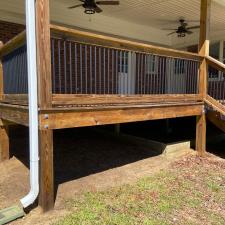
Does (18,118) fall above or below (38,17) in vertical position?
below

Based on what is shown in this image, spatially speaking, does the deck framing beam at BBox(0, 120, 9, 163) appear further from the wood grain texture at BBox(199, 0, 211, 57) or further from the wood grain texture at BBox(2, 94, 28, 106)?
the wood grain texture at BBox(199, 0, 211, 57)

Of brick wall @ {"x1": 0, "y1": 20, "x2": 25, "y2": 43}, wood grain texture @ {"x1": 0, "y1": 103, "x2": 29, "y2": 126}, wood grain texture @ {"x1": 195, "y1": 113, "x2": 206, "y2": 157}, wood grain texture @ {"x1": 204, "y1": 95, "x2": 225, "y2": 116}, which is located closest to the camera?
wood grain texture @ {"x1": 0, "y1": 103, "x2": 29, "y2": 126}

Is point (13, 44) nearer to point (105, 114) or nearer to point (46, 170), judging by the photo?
point (105, 114)

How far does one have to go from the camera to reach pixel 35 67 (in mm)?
3650

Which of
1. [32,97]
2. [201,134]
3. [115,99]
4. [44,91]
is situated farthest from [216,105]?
[32,97]

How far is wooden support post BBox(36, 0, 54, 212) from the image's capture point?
3.63m

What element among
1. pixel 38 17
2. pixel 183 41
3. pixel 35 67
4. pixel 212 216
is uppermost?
pixel 183 41

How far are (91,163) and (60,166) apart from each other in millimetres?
602

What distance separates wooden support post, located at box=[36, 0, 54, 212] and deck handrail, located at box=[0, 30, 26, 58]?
1.27ft

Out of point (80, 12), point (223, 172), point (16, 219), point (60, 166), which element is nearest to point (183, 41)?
point (80, 12)

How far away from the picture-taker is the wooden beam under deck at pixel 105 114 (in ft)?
12.7

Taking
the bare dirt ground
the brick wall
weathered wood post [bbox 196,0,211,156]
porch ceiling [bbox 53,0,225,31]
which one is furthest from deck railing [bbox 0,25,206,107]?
the brick wall

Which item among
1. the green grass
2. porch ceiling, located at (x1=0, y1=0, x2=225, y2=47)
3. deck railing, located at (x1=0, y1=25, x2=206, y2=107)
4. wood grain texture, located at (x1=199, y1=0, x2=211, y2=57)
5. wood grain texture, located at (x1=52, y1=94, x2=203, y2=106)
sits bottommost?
the green grass

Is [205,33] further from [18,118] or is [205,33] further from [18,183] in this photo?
[18,183]
